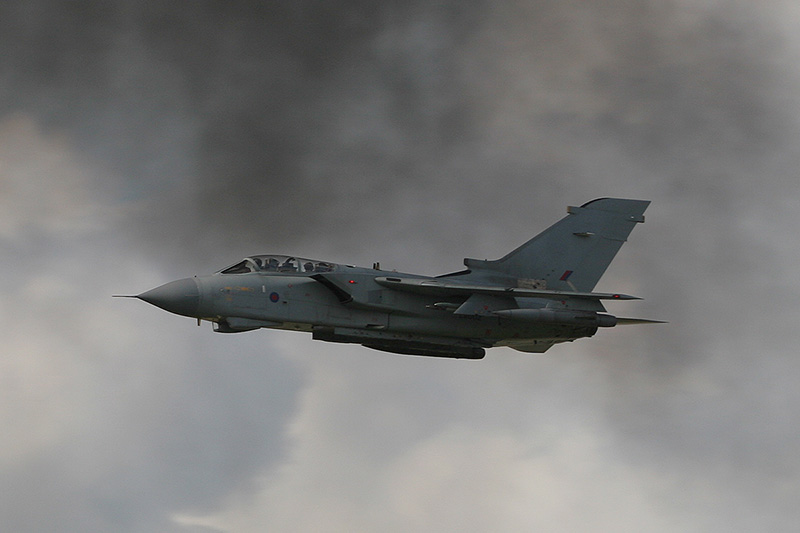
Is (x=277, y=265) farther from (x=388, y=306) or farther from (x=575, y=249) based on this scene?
(x=575, y=249)

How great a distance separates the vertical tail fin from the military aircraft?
3.00ft

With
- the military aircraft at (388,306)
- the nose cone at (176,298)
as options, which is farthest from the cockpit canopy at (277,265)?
the nose cone at (176,298)

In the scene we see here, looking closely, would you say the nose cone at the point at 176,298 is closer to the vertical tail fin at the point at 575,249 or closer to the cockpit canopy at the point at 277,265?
the cockpit canopy at the point at 277,265

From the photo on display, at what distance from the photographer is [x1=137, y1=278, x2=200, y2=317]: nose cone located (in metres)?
34.6

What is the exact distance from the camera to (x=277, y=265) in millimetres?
36688

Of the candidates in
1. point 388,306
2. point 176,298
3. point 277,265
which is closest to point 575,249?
point 388,306

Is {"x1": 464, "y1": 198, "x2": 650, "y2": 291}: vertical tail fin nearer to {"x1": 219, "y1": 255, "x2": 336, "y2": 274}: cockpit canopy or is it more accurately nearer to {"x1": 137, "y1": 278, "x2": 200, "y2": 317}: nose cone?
{"x1": 219, "y1": 255, "x2": 336, "y2": 274}: cockpit canopy

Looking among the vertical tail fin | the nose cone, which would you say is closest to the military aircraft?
the nose cone

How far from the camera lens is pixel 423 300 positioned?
37312mm

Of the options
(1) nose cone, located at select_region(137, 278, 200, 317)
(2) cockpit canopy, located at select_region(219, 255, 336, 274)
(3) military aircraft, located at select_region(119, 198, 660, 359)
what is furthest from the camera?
(2) cockpit canopy, located at select_region(219, 255, 336, 274)

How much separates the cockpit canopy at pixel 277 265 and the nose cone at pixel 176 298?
1.60 m

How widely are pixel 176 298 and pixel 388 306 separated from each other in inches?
261

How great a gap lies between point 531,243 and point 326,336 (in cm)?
852

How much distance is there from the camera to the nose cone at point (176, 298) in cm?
3462
